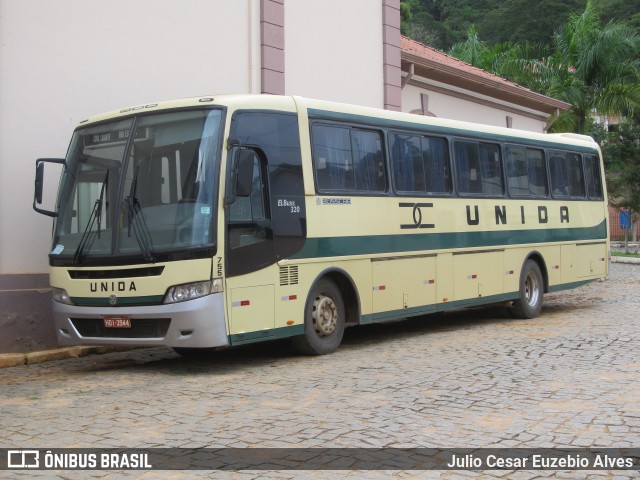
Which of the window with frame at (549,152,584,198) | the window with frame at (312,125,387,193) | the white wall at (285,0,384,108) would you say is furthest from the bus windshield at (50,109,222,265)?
the window with frame at (549,152,584,198)

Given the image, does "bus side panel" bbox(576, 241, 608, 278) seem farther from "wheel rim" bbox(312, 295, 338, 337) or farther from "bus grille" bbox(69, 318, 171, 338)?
"bus grille" bbox(69, 318, 171, 338)

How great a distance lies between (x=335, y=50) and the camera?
54.8 feet

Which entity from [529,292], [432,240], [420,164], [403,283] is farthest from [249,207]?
[529,292]

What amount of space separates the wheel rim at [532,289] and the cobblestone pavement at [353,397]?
8.67 ft

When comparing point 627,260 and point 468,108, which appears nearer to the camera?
point 468,108

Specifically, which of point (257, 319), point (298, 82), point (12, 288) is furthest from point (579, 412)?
point (298, 82)

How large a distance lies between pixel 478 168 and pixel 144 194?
20.3 ft

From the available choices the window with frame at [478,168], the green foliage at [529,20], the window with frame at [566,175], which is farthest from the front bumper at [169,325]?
the green foliage at [529,20]

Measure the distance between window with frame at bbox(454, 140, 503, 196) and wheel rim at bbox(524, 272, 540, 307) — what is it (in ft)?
5.90

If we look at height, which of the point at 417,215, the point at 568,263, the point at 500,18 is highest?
the point at 500,18

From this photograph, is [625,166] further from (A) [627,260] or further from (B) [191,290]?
(B) [191,290]

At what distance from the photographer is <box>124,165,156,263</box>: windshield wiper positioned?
29.9 feet

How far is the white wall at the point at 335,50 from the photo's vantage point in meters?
15.8

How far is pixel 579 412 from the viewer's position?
695 centimetres
